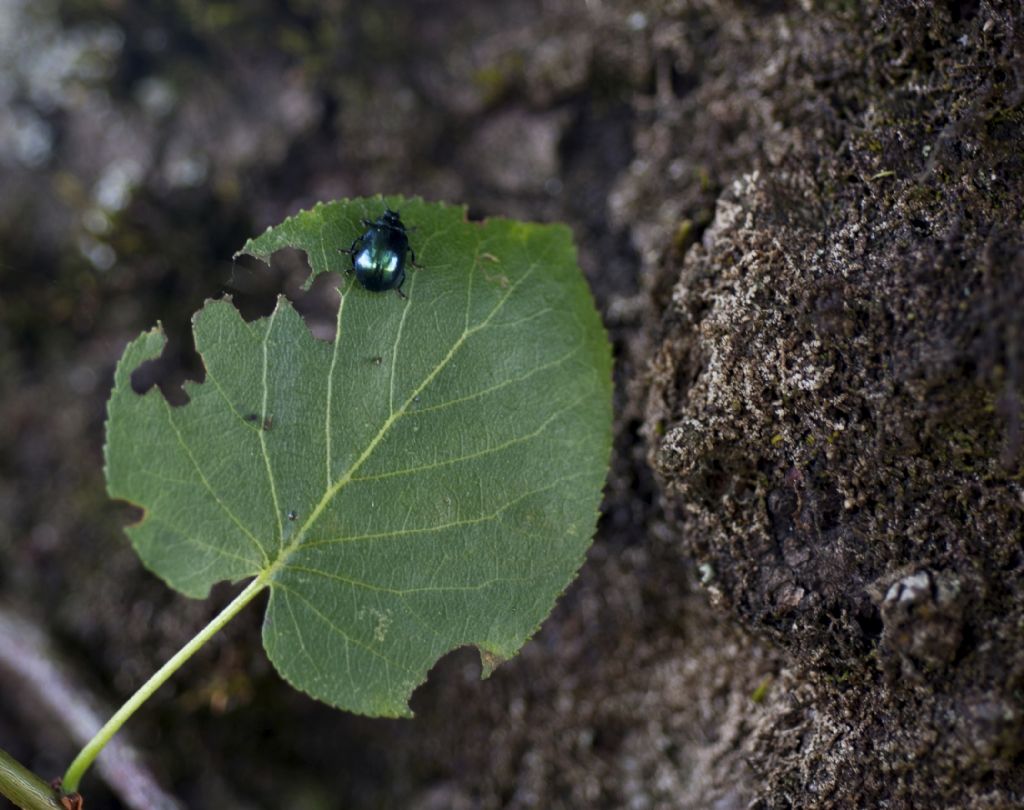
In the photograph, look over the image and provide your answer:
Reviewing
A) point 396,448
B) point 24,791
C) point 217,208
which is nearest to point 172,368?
point 217,208

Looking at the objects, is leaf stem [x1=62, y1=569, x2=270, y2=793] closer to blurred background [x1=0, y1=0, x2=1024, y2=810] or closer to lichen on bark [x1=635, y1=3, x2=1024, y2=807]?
blurred background [x1=0, y1=0, x2=1024, y2=810]

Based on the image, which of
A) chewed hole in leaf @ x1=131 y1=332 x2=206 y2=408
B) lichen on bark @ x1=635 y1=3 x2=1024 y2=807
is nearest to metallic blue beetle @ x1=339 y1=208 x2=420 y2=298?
lichen on bark @ x1=635 y1=3 x2=1024 y2=807

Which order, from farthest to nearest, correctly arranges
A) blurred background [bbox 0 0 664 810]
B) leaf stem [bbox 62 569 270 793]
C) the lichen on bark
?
blurred background [bbox 0 0 664 810] < leaf stem [bbox 62 569 270 793] < the lichen on bark

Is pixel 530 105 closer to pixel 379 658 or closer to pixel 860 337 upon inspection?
pixel 860 337

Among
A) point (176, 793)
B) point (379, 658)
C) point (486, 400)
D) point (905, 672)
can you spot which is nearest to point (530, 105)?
point (486, 400)

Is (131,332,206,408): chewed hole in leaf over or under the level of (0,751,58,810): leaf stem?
over

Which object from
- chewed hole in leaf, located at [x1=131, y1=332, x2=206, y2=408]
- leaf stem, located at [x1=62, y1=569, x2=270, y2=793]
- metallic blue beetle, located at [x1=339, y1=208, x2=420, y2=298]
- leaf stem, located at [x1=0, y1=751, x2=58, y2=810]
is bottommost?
leaf stem, located at [x1=0, y1=751, x2=58, y2=810]

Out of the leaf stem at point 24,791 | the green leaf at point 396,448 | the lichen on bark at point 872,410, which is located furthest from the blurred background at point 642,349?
the leaf stem at point 24,791
